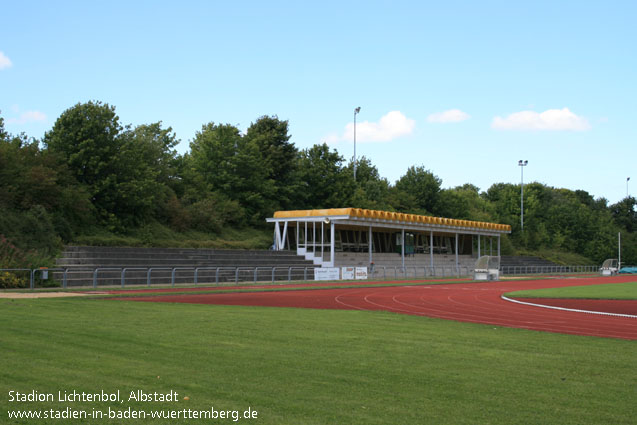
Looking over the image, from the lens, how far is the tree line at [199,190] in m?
39.6

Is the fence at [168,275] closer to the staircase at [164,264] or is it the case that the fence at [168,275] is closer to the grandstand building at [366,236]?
the staircase at [164,264]

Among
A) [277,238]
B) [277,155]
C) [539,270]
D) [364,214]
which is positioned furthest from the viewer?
[539,270]

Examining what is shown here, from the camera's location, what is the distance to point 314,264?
1949 inches

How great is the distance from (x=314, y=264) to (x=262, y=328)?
36.1 m

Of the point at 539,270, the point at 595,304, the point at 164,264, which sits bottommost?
the point at 539,270

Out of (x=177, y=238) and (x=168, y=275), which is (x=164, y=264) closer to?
(x=168, y=275)

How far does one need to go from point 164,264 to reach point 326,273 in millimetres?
10741

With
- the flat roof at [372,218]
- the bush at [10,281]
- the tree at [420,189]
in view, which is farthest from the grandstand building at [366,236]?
the bush at [10,281]

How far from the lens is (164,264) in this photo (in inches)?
1561

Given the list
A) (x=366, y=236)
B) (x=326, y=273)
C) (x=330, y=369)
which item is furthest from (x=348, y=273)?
(x=330, y=369)

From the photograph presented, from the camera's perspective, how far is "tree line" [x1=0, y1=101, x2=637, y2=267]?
3962 centimetres

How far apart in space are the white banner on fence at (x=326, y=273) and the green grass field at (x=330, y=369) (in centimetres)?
2798

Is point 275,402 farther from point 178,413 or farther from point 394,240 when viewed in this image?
point 394,240

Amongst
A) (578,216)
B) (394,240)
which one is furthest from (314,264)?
(578,216)
